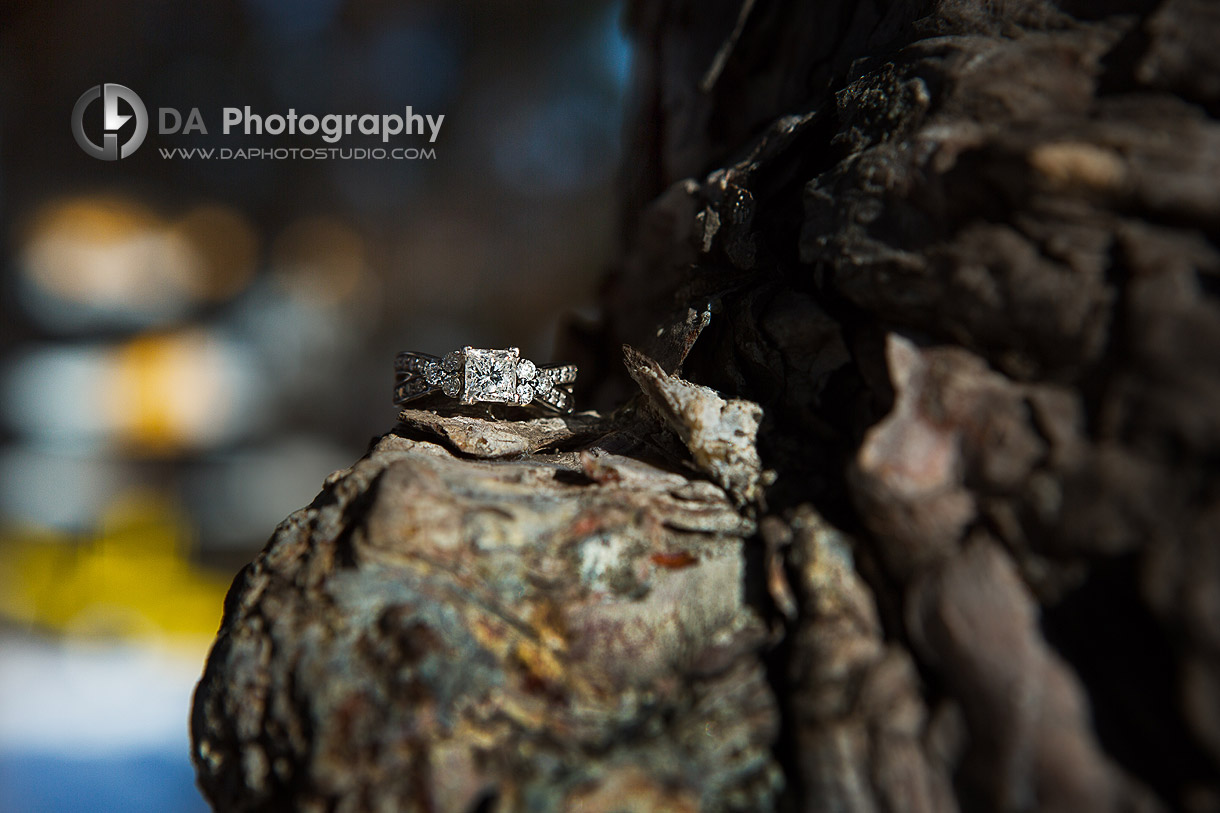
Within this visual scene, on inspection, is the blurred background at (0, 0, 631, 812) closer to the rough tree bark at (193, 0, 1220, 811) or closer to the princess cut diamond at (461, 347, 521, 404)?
the princess cut diamond at (461, 347, 521, 404)

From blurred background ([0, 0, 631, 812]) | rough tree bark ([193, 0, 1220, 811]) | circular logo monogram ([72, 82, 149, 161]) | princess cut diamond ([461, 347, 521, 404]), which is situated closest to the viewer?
rough tree bark ([193, 0, 1220, 811])

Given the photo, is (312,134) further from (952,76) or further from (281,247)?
(952,76)

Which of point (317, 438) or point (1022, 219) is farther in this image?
point (317, 438)

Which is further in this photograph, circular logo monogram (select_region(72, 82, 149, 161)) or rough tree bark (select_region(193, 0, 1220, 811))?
circular logo monogram (select_region(72, 82, 149, 161))

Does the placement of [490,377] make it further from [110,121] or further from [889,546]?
[110,121]

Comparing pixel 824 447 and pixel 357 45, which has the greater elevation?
pixel 357 45

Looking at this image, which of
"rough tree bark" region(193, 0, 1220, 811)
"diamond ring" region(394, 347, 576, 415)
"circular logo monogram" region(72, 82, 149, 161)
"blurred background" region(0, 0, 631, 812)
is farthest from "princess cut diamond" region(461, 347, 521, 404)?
"circular logo monogram" region(72, 82, 149, 161)

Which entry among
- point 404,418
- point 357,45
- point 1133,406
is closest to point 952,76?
point 1133,406
